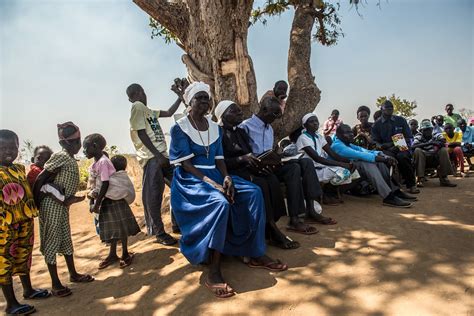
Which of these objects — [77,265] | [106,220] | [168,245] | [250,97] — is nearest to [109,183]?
[106,220]

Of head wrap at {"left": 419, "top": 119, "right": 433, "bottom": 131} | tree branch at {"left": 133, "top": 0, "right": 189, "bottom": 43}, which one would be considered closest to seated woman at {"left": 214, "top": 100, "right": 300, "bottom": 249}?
tree branch at {"left": 133, "top": 0, "right": 189, "bottom": 43}

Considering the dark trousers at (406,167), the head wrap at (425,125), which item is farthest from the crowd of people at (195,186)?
the head wrap at (425,125)

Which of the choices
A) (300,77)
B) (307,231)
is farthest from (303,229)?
(300,77)

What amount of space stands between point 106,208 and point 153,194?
0.60 m

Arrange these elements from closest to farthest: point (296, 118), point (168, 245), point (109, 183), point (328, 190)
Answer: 1. point (109, 183)
2. point (168, 245)
3. point (328, 190)
4. point (296, 118)

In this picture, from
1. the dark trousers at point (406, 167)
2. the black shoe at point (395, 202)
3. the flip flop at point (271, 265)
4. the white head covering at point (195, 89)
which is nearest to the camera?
the flip flop at point (271, 265)

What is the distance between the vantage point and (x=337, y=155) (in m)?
4.97

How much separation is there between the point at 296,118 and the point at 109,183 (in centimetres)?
369

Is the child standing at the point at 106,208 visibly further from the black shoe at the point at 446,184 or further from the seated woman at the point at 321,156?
the black shoe at the point at 446,184

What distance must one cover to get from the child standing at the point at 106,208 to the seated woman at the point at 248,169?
143 centimetres

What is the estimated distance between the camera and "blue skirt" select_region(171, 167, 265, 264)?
2.92 m

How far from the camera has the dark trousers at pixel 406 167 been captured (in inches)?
226

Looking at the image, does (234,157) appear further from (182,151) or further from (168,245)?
(168,245)

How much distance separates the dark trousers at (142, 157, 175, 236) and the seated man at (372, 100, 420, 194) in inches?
169
